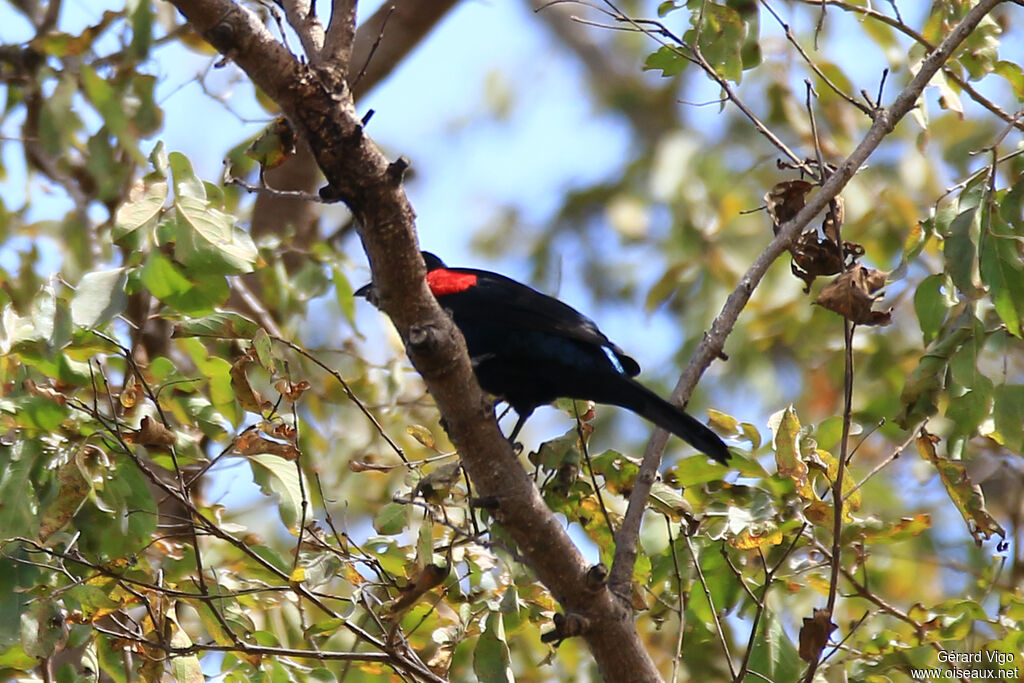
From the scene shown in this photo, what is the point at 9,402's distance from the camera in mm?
2424

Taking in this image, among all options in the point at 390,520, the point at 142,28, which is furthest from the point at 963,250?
the point at 142,28

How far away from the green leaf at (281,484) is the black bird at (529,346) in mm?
677

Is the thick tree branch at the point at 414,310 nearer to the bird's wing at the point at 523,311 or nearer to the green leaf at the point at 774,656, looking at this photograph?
the green leaf at the point at 774,656

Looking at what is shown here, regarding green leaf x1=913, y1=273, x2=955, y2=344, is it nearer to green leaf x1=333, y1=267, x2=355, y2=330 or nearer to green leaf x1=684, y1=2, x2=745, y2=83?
green leaf x1=684, y1=2, x2=745, y2=83

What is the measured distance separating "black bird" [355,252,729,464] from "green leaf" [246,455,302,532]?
68 cm

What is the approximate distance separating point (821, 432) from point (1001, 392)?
1.45ft

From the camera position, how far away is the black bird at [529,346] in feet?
10.7

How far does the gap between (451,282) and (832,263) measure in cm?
150

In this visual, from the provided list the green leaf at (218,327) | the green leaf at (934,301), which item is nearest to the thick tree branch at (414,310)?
the green leaf at (218,327)

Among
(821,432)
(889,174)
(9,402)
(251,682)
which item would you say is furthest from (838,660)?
(889,174)

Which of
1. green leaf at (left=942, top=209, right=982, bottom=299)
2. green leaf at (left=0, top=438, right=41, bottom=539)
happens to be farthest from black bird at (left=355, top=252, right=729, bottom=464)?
green leaf at (left=0, top=438, right=41, bottom=539)

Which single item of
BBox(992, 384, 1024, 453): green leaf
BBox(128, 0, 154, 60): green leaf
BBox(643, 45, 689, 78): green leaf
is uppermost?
BBox(128, 0, 154, 60): green leaf

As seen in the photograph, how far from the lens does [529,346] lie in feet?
11.2

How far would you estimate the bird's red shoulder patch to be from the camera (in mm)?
3592
